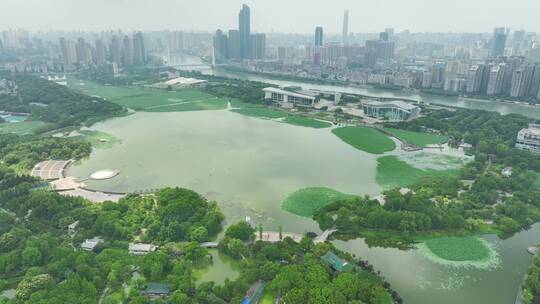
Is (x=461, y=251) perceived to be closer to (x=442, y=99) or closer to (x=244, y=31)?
(x=442, y=99)

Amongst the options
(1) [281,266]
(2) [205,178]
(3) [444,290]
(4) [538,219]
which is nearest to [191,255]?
(1) [281,266]

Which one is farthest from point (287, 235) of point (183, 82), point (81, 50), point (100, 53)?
point (100, 53)

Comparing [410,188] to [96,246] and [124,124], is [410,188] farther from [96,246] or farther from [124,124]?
[124,124]

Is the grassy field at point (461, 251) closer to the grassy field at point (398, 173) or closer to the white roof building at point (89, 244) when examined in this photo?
the grassy field at point (398, 173)

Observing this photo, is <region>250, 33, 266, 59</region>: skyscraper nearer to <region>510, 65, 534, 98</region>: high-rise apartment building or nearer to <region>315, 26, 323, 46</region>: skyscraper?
<region>315, 26, 323, 46</region>: skyscraper

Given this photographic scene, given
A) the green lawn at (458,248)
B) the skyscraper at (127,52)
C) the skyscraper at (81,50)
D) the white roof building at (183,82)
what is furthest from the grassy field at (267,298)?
the skyscraper at (127,52)

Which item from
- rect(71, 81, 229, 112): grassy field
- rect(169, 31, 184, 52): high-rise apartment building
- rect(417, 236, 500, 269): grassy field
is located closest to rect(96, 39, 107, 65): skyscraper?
rect(71, 81, 229, 112): grassy field
